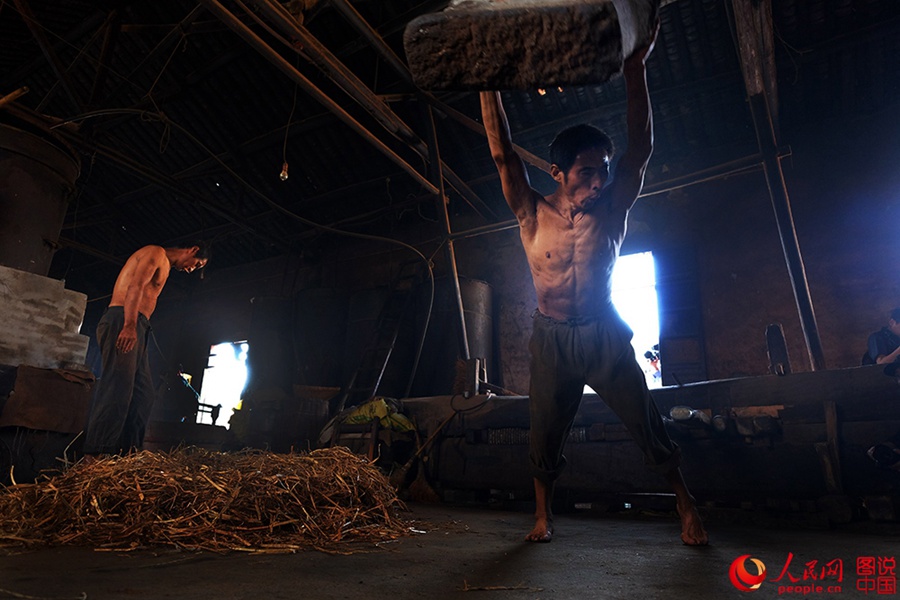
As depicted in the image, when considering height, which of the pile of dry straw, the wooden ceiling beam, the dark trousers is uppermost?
the wooden ceiling beam

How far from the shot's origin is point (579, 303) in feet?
8.54

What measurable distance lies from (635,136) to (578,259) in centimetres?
64

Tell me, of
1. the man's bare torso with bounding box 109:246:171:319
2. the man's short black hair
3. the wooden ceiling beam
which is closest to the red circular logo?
the man's short black hair

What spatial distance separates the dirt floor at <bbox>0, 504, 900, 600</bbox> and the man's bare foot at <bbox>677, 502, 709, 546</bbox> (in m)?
0.05

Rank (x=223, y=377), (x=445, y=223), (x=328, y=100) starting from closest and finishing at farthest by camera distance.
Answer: (x=328, y=100) → (x=445, y=223) → (x=223, y=377)

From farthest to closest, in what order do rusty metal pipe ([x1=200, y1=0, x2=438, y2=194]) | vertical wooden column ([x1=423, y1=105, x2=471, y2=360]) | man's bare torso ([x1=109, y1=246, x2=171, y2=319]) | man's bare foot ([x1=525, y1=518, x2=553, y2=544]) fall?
1. vertical wooden column ([x1=423, y1=105, x2=471, y2=360])
2. man's bare torso ([x1=109, y1=246, x2=171, y2=319])
3. rusty metal pipe ([x1=200, y1=0, x2=438, y2=194])
4. man's bare foot ([x1=525, y1=518, x2=553, y2=544])

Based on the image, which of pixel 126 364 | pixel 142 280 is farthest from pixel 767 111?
pixel 126 364

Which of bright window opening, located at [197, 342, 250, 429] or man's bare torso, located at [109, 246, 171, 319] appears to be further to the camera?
bright window opening, located at [197, 342, 250, 429]

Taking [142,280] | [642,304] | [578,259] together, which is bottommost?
[578,259]

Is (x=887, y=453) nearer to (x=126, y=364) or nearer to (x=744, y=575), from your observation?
(x=744, y=575)

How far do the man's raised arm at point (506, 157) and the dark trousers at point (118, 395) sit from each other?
3.56m

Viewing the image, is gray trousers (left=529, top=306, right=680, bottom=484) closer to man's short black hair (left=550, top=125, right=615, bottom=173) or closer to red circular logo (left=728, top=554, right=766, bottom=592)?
red circular logo (left=728, top=554, right=766, bottom=592)

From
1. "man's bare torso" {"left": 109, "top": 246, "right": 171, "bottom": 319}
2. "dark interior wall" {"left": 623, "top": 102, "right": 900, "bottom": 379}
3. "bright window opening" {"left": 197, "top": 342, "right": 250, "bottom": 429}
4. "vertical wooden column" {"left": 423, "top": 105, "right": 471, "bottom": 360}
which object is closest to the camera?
"man's bare torso" {"left": 109, "top": 246, "right": 171, "bottom": 319}

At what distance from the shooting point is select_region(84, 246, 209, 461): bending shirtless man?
4285 millimetres
